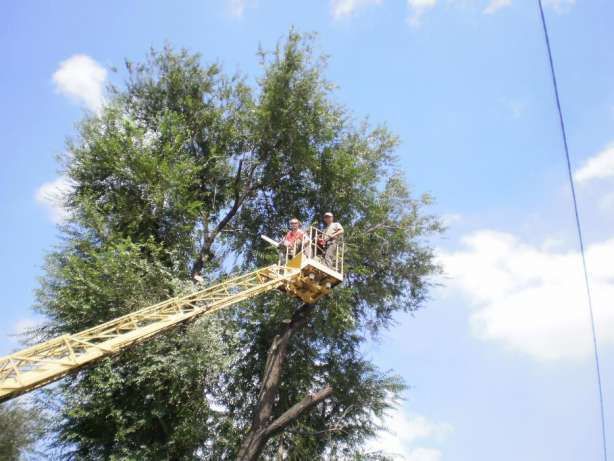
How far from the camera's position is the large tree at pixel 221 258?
1215cm

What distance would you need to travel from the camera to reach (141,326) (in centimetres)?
1013

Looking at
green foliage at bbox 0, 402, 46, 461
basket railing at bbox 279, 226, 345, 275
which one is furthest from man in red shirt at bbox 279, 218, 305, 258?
green foliage at bbox 0, 402, 46, 461

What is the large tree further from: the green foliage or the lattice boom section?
the green foliage

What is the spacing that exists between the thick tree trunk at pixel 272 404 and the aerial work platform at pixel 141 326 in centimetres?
103

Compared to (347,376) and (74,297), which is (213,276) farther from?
(347,376)

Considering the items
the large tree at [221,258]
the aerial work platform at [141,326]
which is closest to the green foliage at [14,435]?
the large tree at [221,258]

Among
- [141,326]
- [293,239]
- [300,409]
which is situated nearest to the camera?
[300,409]

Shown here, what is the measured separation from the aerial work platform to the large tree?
115 centimetres

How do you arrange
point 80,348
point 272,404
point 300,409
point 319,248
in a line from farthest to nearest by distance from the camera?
point 319,248 → point 272,404 → point 300,409 → point 80,348

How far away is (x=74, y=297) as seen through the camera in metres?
12.5

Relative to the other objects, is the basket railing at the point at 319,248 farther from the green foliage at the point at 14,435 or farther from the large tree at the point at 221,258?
the green foliage at the point at 14,435

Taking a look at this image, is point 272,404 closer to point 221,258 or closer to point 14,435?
point 221,258

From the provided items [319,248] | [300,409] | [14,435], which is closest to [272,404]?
[300,409]

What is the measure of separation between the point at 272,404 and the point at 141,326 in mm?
2901
